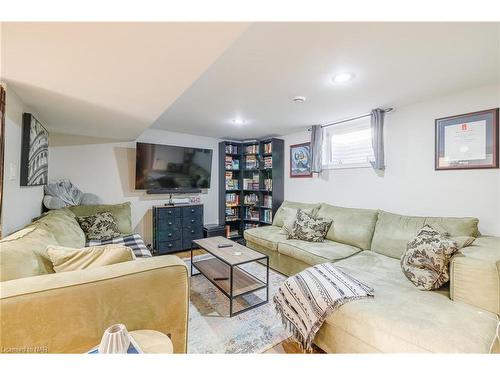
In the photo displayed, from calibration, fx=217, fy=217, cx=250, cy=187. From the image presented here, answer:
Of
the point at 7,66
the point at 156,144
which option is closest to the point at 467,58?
the point at 7,66

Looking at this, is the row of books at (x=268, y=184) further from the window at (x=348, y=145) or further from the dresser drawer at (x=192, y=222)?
the dresser drawer at (x=192, y=222)

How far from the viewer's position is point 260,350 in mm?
1528

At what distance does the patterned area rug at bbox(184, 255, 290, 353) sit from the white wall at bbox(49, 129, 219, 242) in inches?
80.0

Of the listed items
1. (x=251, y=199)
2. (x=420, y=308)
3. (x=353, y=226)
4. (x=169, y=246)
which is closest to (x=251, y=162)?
(x=251, y=199)

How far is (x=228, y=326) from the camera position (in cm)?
179

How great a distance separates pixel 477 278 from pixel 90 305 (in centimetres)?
211

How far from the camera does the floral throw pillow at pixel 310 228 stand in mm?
2770

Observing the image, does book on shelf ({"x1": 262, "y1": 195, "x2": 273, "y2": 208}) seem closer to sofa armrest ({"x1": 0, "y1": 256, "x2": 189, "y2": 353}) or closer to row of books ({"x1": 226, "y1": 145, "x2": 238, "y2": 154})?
row of books ({"x1": 226, "y1": 145, "x2": 238, "y2": 154})

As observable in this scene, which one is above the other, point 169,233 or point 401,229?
point 401,229

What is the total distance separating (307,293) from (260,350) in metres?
0.53

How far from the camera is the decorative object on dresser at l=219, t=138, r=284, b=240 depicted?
4.16 m

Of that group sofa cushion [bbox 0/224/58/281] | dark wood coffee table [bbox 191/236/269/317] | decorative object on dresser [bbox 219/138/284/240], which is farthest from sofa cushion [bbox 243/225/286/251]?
sofa cushion [bbox 0/224/58/281]

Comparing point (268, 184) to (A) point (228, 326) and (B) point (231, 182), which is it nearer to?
(B) point (231, 182)
